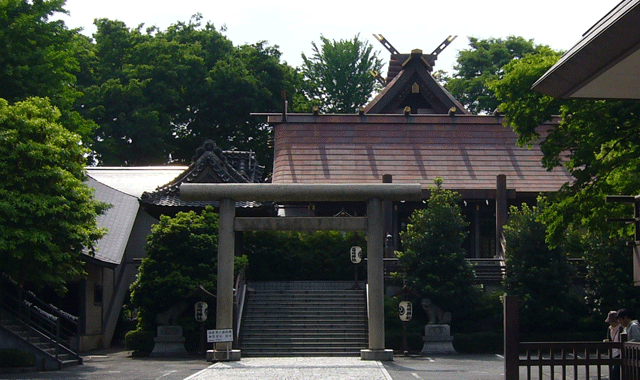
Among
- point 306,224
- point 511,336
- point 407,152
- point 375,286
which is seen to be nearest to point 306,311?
point 306,224

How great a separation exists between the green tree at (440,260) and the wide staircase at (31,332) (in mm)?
11410

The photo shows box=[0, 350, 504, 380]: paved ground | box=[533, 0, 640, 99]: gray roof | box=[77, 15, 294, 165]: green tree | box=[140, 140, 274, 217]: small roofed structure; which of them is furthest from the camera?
box=[77, 15, 294, 165]: green tree

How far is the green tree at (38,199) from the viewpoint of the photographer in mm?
21141

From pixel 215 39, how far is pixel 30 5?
942 inches

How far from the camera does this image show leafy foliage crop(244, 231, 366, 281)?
3275cm

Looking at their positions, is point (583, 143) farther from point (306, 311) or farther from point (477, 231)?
point (477, 231)

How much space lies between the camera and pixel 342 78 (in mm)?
56094

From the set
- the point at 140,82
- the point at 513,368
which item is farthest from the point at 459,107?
the point at 513,368

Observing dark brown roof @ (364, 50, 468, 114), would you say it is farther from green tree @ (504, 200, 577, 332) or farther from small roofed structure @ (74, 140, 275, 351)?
green tree @ (504, 200, 577, 332)

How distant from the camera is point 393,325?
2838 cm

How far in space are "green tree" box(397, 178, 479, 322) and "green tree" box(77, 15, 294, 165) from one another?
22322mm

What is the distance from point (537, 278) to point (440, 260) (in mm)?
3231

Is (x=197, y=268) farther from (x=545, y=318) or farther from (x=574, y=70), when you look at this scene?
(x=574, y=70)

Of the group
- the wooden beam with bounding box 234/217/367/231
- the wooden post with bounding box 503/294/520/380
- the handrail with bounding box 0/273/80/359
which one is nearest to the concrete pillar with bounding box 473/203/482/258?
the wooden beam with bounding box 234/217/367/231
